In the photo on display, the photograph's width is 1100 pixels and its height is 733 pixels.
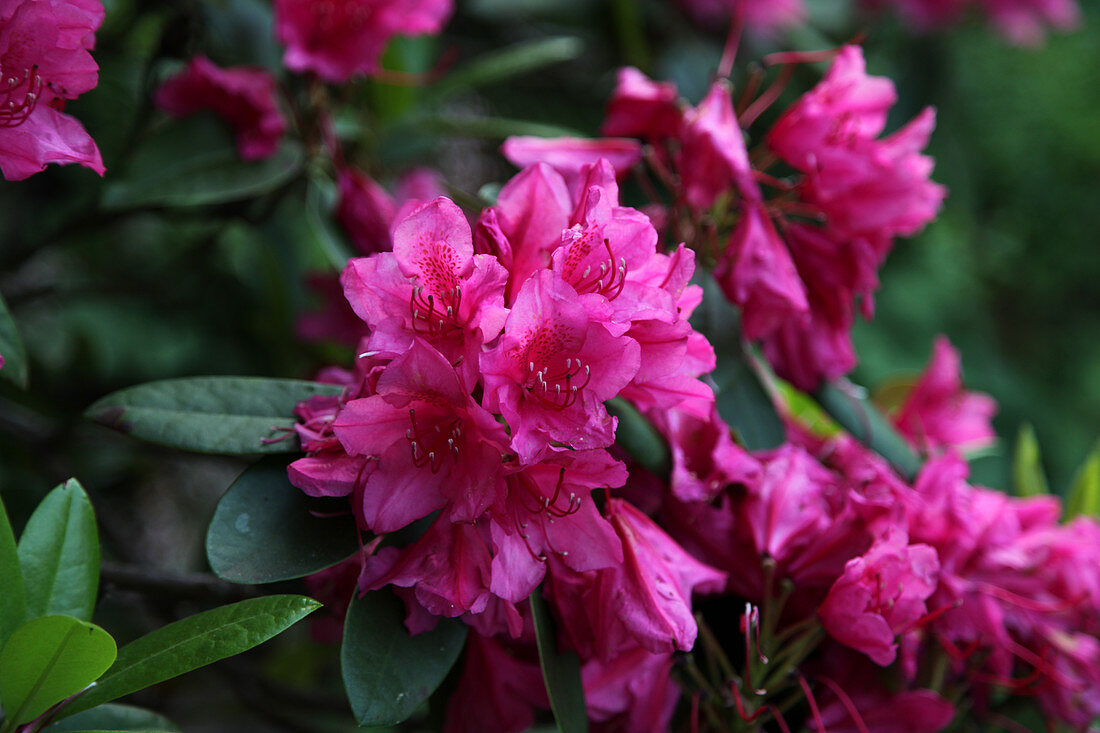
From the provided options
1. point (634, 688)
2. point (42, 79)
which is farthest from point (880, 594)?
point (42, 79)

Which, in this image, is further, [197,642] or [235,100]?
[235,100]

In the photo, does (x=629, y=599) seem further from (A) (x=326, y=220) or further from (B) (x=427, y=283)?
(A) (x=326, y=220)

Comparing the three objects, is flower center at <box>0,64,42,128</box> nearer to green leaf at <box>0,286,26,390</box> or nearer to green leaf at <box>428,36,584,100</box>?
green leaf at <box>0,286,26,390</box>

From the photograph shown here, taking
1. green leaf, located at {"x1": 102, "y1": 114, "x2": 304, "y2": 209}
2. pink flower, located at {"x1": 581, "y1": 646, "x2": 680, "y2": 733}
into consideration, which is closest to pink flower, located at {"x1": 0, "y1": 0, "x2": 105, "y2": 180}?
green leaf, located at {"x1": 102, "y1": 114, "x2": 304, "y2": 209}

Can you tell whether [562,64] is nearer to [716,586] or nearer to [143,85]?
[143,85]

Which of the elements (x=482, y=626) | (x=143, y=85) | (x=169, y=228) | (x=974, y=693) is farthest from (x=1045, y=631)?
(x=169, y=228)

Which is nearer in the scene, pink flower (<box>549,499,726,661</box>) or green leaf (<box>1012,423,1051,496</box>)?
pink flower (<box>549,499,726,661</box>)

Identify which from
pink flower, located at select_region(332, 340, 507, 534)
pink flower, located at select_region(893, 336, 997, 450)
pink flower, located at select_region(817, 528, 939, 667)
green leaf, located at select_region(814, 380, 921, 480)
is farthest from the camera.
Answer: pink flower, located at select_region(893, 336, 997, 450)
